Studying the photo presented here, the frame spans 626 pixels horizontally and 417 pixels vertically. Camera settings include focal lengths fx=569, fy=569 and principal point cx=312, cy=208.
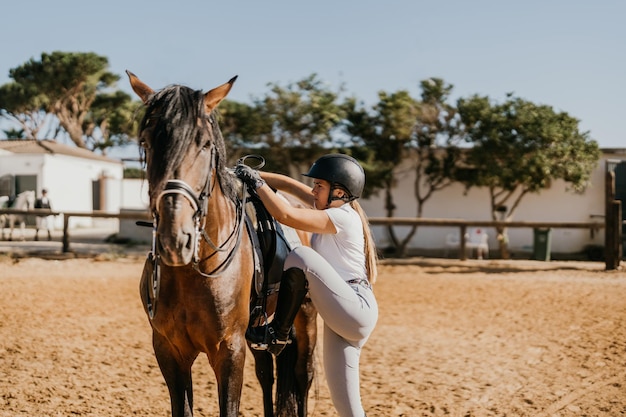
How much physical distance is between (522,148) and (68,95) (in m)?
30.3

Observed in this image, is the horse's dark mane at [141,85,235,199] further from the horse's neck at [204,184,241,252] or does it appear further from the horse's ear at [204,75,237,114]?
the horse's neck at [204,184,241,252]

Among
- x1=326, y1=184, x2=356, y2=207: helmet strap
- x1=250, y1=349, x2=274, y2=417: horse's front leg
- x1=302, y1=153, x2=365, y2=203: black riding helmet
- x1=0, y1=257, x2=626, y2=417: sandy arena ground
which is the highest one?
x1=302, y1=153, x2=365, y2=203: black riding helmet

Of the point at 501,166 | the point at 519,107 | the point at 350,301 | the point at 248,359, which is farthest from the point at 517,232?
the point at 350,301

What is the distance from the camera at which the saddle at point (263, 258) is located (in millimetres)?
3152

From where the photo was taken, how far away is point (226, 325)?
9.18 feet

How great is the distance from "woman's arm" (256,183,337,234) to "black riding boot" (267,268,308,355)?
0.24 metres

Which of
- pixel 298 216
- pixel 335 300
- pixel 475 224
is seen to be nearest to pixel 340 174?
pixel 298 216

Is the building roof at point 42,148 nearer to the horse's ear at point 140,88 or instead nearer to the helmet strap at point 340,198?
the horse's ear at point 140,88

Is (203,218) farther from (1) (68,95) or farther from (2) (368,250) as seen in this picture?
(1) (68,95)

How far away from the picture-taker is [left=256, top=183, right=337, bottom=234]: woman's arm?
2.81 metres

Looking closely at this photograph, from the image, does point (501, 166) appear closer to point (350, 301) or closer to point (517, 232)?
point (517, 232)

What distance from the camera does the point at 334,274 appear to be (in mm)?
2812

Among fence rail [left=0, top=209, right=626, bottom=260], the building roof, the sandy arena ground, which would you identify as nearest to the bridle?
the sandy arena ground

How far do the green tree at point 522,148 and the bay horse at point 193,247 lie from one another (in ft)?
45.2
